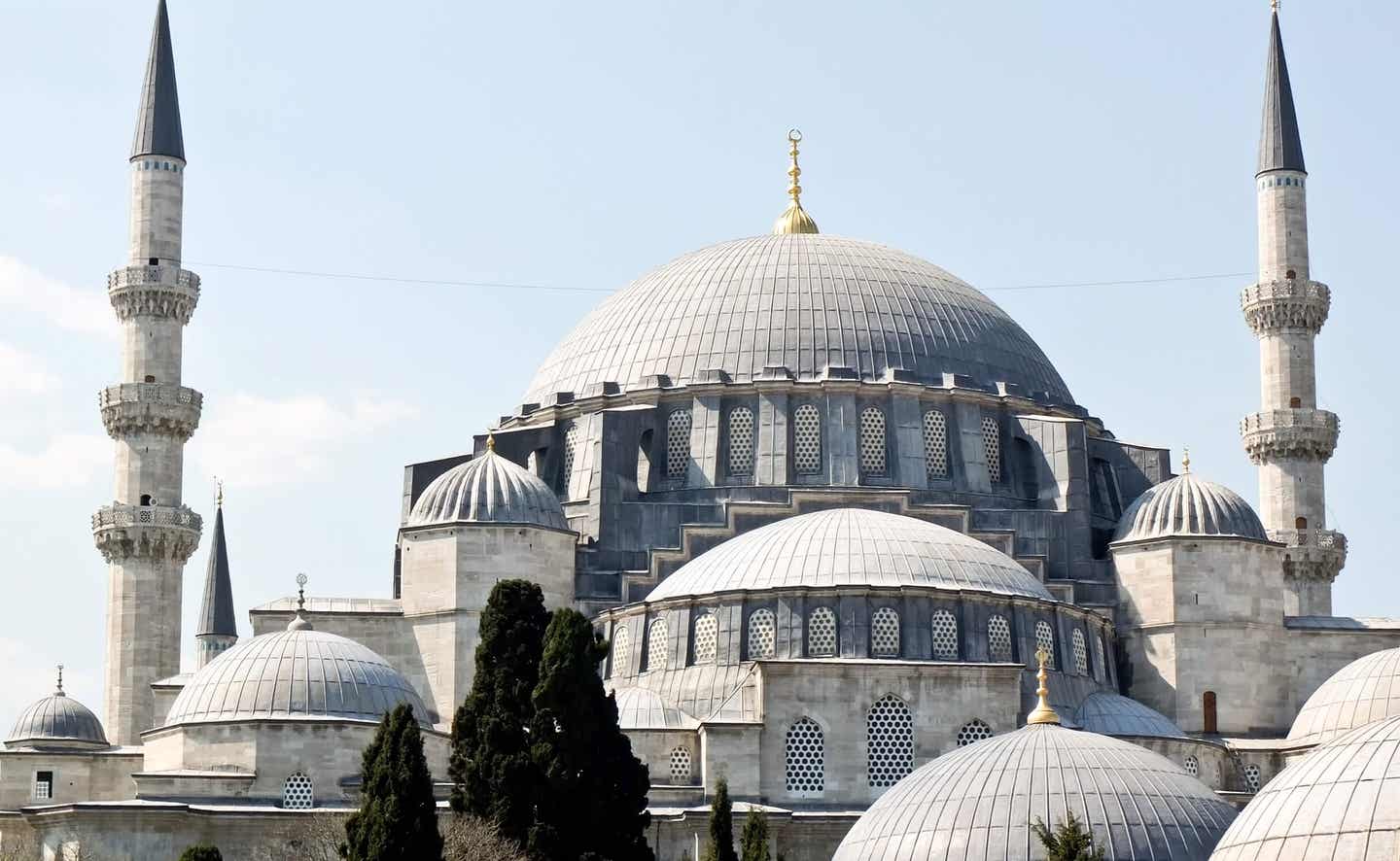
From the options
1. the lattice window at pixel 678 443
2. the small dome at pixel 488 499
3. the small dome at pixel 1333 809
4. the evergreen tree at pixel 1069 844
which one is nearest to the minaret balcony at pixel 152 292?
the small dome at pixel 488 499

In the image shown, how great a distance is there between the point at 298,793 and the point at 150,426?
10098mm

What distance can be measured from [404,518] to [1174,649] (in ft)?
37.0

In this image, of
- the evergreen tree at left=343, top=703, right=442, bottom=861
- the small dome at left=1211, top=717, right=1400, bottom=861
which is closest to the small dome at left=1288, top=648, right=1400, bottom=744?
the evergreen tree at left=343, top=703, right=442, bottom=861

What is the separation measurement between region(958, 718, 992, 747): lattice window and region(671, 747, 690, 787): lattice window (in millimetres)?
3336

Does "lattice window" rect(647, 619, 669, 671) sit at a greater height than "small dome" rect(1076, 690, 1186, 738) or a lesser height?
greater

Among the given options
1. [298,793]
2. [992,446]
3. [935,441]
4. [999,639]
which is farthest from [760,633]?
[992,446]

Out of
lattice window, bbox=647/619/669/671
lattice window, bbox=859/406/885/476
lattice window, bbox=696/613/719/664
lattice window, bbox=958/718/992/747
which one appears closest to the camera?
lattice window, bbox=958/718/992/747

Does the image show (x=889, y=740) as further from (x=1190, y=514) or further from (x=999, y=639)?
(x=1190, y=514)

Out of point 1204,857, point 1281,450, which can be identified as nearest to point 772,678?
point 1204,857

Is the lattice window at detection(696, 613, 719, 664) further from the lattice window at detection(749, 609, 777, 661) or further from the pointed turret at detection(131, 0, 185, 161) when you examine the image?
A: the pointed turret at detection(131, 0, 185, 161)

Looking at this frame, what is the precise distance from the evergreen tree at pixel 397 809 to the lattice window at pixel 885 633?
9280 millimetres

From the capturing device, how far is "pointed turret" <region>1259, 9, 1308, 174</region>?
50.0 meters

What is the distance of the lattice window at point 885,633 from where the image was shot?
132 feet

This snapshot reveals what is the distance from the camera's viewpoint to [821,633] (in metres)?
40.5
